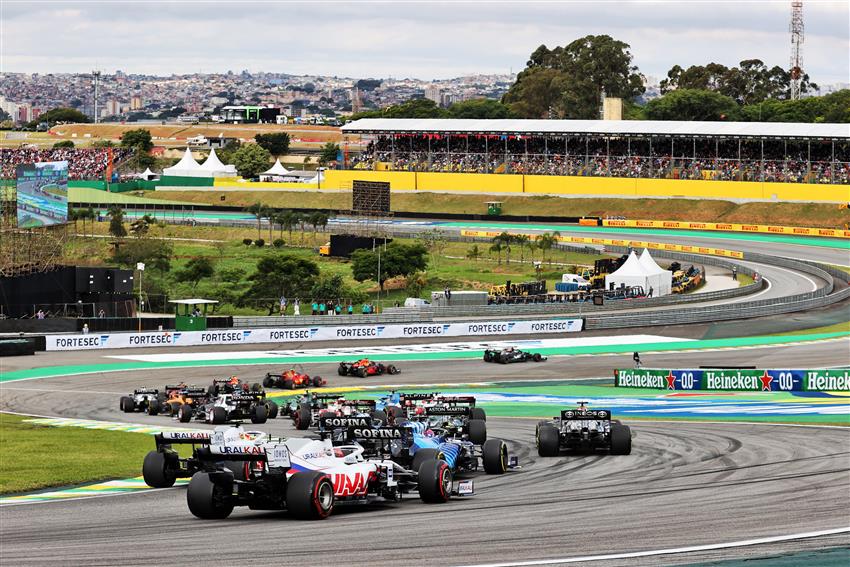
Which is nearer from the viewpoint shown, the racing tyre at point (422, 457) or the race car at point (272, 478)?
the race car at point (272, 478)

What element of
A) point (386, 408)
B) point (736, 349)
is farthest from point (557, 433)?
point (736, 349)

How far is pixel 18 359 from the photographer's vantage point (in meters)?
57.7

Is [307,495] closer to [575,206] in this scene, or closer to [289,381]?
[289,381]

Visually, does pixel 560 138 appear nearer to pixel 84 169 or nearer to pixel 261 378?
pixel 84 169

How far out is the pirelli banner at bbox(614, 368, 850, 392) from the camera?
47.2 m

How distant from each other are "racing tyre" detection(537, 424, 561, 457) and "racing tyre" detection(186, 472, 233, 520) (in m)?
10.4

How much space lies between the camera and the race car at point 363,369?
52469 mm

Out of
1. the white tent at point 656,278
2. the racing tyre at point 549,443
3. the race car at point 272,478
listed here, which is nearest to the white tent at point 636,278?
the white tent at point 656,278

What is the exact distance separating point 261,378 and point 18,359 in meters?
12.4

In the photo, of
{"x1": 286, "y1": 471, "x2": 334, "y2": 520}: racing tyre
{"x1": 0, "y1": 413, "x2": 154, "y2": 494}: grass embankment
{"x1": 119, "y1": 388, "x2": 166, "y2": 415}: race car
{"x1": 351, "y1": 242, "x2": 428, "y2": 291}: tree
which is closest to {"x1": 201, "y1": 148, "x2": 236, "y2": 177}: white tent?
{"x1": 351, "y1": 242, "x2": 428, "y2": 291}: tree

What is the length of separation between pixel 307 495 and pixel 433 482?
2.94m

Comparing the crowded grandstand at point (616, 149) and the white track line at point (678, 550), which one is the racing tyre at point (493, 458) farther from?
the crowded grandstand at point (616, 149)

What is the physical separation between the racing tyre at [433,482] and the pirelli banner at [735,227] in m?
87.1

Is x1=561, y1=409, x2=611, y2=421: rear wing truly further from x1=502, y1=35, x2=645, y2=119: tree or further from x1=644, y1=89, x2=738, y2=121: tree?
x1=502, y1=35, x2=645, y2=119: tree
